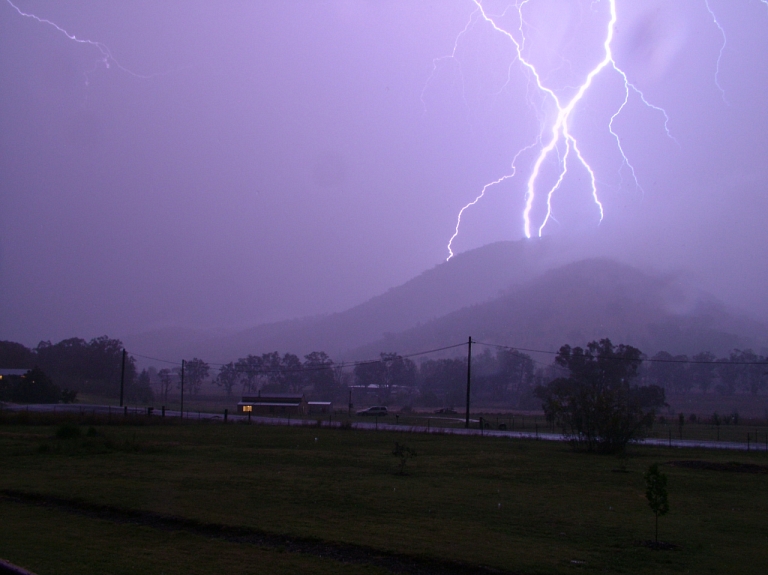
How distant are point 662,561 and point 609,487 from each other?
8.26 m

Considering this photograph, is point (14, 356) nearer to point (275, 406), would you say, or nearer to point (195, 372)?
point (195, 372)

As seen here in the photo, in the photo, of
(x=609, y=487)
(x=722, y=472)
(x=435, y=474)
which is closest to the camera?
(x=609, y=487)

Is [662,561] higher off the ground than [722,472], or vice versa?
[662,561]

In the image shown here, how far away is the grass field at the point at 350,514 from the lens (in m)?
8.76

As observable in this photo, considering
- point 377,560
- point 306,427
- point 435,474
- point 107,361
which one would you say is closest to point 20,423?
point 306,427

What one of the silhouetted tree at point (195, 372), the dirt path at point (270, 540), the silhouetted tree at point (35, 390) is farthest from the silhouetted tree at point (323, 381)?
the dirt path at point (270, 540)

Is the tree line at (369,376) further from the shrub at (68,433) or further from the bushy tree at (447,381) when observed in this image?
the shrub at (68,433)

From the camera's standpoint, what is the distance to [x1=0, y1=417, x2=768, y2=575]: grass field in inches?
345

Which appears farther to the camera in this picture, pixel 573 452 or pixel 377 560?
pixel 573 452

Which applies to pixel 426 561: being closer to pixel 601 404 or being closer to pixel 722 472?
pixel 722 472

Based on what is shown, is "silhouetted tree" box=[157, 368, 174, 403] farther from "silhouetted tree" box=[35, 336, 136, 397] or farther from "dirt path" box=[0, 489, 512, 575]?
"dirt path" box=[0, 489, 512, 575]

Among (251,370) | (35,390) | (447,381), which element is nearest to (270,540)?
(35,390)

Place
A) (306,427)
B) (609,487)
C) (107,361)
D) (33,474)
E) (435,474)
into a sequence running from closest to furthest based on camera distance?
(33,474) → (609,487) → (435,474) → (306,427) → (107,361)

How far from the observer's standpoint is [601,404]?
30.3m
